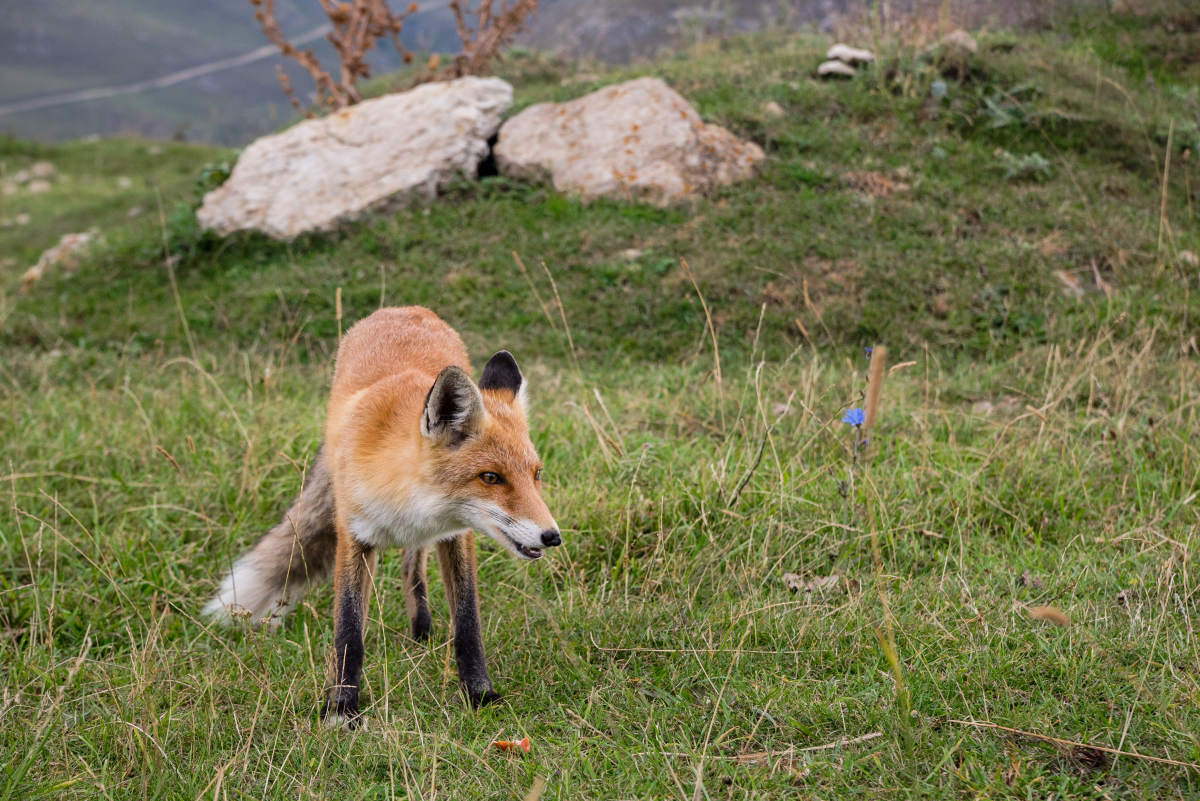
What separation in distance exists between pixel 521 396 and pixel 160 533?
2.58 meters

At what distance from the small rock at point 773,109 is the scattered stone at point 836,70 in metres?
1.19

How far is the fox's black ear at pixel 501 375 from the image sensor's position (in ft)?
11.6

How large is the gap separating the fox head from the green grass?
742 millimetres

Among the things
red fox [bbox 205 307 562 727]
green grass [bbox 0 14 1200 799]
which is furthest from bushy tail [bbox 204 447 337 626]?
green grass [bbox 0 14 1200 799]

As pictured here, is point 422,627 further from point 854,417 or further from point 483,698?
point 854,417

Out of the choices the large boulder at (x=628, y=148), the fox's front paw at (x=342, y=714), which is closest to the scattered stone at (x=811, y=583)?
the fox's front paw at (x=342, y=714)

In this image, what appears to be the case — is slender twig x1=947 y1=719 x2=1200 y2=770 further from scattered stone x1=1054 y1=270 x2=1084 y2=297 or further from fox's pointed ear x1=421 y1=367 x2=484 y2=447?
scattered stone x1=1054 y1=270 x2=1084 y2=297

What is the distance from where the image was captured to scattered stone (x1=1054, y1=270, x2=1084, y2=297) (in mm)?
7555

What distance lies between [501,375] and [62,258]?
30.9 feet

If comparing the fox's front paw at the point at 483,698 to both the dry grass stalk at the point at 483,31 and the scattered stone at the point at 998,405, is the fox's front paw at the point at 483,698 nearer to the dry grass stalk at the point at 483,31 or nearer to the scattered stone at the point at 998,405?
the scattered stone at the point at 998,405

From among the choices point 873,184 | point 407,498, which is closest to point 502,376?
point 407,498

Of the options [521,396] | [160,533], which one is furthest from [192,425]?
[521,396]

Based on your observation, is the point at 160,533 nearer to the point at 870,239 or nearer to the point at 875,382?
the point at 875,382

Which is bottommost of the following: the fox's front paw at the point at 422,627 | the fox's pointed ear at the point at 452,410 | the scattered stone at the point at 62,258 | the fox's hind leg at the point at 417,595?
the scattered stone at the point at 62,258
